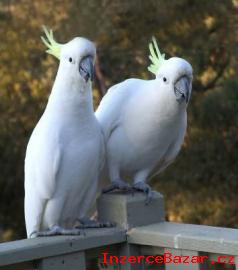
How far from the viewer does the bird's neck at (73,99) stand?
1.84 metres

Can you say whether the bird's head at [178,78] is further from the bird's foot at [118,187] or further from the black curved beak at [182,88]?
the bird's foot at [118,187]

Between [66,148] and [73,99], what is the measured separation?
155mm

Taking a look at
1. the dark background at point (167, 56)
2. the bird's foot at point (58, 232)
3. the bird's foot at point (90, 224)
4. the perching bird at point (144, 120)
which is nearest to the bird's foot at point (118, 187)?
the perching bird at point (144, 120)

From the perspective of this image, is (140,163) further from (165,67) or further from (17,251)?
(17,251)

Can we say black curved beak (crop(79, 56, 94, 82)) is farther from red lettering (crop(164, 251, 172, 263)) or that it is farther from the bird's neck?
red lettering (crop(164, 251, 172, 263))

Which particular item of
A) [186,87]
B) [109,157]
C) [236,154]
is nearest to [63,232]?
[109,157]

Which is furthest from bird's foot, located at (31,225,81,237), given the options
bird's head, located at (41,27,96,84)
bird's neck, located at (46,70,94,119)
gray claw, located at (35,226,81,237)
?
bird's head, located at (41,27,96,84)

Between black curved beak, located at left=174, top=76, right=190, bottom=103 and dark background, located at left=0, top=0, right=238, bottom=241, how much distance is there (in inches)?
116

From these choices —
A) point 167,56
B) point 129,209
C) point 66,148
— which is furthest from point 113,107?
point 167,56

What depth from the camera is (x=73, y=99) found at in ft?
6.03

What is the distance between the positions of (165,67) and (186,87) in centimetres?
10

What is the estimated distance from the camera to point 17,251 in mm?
1485

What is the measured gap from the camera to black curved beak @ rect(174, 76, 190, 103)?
185 cm

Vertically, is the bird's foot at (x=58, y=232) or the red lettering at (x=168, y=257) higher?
the bird's foot at (x=58, y=232)
